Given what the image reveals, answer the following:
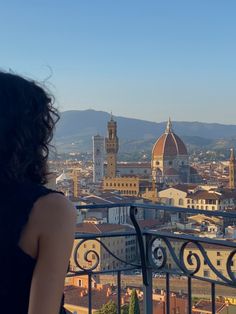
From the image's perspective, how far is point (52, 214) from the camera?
→ 926 mm

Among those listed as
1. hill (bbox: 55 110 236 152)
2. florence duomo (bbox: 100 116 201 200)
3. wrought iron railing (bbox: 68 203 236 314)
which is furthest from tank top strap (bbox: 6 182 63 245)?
hill (bbox: 55 110 236 152)

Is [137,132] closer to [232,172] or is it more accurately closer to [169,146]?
[169,146]

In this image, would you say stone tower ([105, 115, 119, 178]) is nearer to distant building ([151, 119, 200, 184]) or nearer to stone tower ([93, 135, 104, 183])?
distant building ([151, 119, 200, 184])

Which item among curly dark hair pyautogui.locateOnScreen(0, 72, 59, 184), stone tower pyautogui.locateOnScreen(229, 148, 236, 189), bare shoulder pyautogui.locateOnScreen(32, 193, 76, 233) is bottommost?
bare shoulder pyautogui.locateOnScreen(32, 193, 76, 233)

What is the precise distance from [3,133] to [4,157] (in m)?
0.05

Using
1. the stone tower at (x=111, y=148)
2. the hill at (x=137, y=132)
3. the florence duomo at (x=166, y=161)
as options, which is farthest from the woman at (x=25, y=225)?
the hill at (x=137, y=132)

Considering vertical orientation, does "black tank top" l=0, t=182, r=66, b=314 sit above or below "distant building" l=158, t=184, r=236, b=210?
below

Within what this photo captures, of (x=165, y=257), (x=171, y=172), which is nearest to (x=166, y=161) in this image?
(x=171, y=172)

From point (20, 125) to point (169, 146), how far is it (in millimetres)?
66190

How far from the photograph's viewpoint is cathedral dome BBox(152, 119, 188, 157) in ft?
219

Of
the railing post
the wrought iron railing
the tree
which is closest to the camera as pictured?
the wrought iron railing

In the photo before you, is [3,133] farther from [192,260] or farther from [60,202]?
[192,260]

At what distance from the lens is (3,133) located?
982mm

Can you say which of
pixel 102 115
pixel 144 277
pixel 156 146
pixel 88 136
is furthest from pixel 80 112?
pixel 144 277
